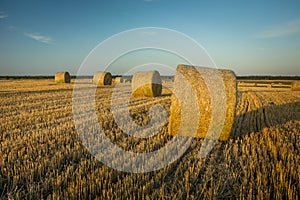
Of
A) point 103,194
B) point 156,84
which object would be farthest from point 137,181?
point 156,84

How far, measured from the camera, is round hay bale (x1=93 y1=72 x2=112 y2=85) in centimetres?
2169

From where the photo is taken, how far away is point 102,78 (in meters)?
21.6

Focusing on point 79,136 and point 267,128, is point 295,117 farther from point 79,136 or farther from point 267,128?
point 79,136

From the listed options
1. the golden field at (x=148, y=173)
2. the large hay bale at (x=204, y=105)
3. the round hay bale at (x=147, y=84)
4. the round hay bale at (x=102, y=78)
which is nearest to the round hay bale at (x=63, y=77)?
the round hay bale at (x=102, y=78)

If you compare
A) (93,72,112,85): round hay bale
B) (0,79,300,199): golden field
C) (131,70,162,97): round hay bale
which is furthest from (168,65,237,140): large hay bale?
(93,72,112,85): round hay bale

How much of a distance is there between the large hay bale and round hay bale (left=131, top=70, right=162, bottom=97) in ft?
21.7

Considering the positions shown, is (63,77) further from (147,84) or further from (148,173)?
(148,173)

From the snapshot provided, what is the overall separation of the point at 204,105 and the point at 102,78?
18.0m

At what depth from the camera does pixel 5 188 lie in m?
2.51

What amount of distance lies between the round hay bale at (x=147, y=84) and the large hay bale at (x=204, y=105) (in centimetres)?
663

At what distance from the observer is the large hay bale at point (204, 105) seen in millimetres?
4566

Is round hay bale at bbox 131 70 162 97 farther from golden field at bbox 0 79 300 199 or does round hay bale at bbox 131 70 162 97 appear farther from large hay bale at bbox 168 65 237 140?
golden field at bbox 0 79 300 199

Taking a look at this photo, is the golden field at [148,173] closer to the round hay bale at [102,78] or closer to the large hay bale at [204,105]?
the large hay bale at [204,105]

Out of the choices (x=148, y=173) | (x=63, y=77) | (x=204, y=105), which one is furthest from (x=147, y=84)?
(x=63, y=77)
